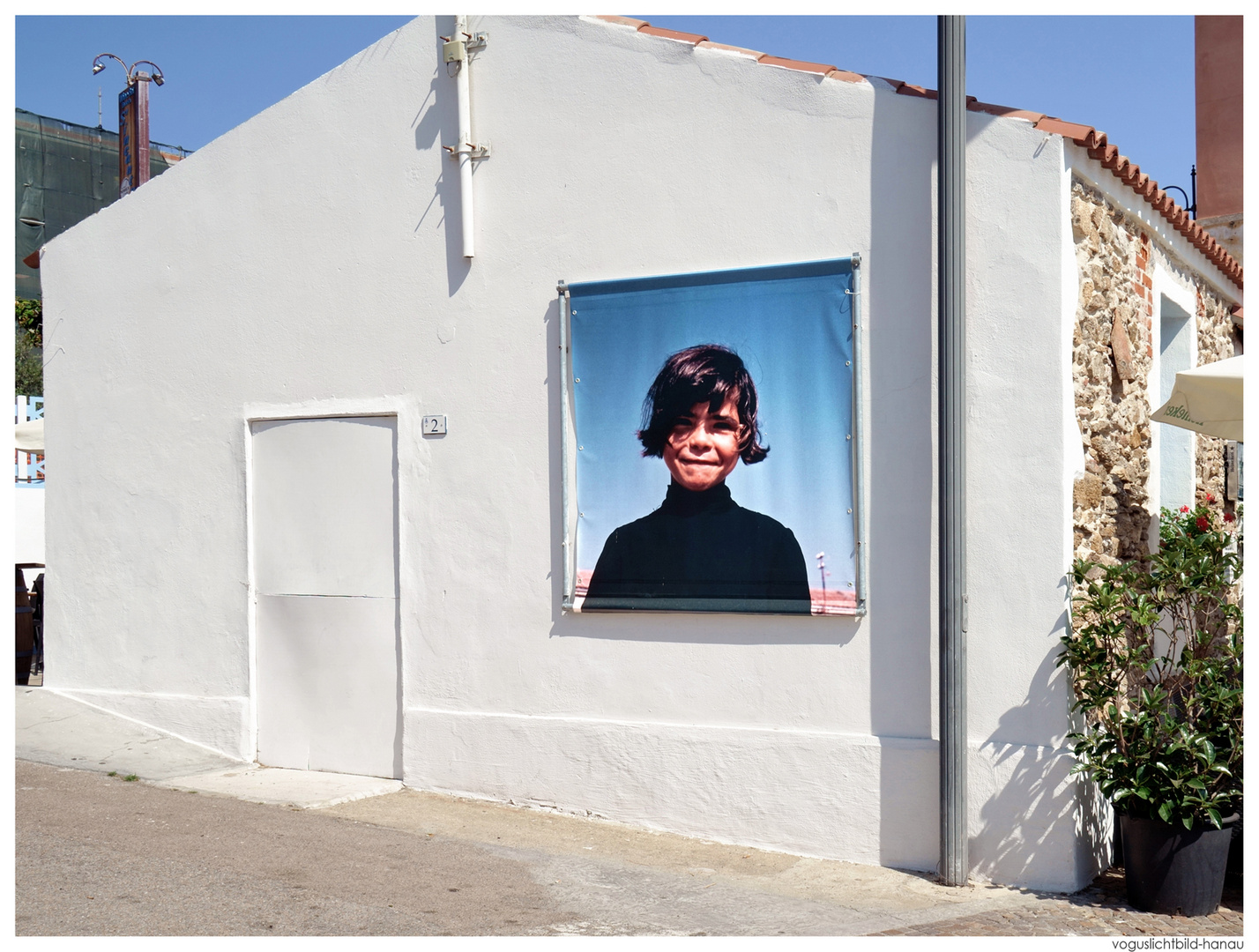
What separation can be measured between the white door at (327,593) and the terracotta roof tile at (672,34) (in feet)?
9.11

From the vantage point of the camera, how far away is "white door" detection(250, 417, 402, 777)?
23.7 ft

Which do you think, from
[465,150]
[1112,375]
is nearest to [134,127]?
[465,150]

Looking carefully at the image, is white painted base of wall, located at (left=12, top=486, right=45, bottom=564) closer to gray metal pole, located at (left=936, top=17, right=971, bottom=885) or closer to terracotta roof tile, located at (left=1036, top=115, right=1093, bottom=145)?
gray metal pole, located at (left=936, top=17, right=971, bottom=885)

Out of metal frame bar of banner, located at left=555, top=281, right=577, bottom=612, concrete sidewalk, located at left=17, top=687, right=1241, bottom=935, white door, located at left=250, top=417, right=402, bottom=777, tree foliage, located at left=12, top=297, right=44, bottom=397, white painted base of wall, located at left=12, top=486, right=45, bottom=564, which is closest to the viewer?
concrete sidewalk, located at left=17, top=687, right=1241, bottom=935

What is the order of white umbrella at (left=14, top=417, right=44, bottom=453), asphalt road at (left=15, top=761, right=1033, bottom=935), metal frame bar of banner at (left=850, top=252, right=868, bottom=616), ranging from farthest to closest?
1. white umbrella at (left=14, top=417, right=44, bottom=453)
2. metal frame bar of banner at (left=850, top=252, right=868, bottom=616)
3. asphalt road at (left=15, top=761, right=1033, bottom=935)

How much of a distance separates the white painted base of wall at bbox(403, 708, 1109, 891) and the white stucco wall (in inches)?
0.7

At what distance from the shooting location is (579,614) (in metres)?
6.55

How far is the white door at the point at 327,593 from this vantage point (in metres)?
7.23

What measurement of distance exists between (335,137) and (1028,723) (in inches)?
213

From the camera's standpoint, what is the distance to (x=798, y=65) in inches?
236

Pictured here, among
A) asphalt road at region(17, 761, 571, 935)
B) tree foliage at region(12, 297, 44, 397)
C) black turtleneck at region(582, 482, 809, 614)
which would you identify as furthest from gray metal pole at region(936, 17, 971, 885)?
tree foliage at region(12, 297, 44, 397)

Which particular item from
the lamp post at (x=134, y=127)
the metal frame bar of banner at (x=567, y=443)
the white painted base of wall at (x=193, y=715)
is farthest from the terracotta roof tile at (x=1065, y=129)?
the lamp post at (x=134, y=127)

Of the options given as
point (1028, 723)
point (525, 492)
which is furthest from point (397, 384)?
point (1028, 723)

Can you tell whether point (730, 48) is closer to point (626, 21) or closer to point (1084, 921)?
point (626, 21)
